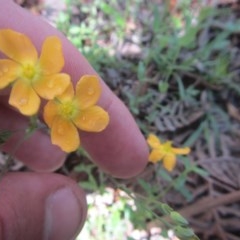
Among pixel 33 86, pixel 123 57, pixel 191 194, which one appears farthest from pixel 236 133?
pixel 33 86

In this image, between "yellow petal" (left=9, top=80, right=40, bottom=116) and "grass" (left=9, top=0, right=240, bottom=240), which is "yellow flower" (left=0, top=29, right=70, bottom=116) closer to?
"yellow petal" (left=9, top=80, right=40, bottom=116)

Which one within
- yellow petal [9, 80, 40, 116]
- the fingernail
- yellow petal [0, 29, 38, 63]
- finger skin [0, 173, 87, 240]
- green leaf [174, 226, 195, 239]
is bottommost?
the fingernail

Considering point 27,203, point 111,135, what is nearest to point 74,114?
point 27,203

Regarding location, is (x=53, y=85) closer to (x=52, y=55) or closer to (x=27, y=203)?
(x=52, y=55)

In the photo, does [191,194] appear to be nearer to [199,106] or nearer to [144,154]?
[199,106]

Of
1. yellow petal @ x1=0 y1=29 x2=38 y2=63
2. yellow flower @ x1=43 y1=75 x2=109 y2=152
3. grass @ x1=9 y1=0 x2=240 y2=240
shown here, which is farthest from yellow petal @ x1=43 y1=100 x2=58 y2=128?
grass @ x1=9 y1=0 x2=240 y2=240

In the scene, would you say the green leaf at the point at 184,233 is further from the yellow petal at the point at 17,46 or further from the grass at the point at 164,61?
the grass at the point at 164,61
